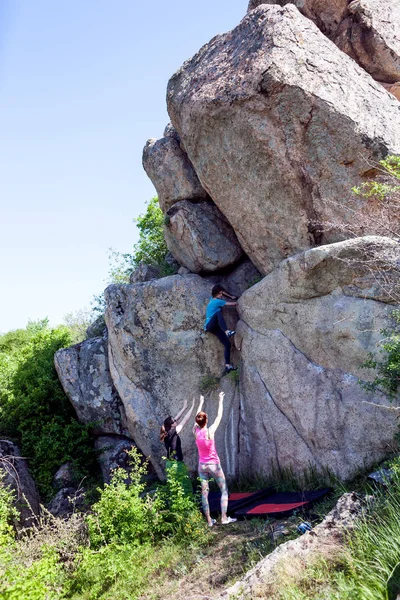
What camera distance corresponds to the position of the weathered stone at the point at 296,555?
6113 mm

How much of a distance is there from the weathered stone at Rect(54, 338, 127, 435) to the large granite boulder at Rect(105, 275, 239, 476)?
0.69 m

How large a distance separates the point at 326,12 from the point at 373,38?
1572mm

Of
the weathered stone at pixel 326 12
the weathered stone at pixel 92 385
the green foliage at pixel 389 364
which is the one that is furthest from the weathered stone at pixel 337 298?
the weathered stone at pixel 326 12

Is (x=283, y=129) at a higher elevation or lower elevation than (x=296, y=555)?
higher

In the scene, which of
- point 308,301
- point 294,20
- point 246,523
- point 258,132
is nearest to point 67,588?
point 246,523

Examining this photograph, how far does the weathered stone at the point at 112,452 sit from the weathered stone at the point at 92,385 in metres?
0.23

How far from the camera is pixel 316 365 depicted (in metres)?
10.8

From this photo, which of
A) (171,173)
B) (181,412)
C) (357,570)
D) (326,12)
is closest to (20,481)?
(181,412)

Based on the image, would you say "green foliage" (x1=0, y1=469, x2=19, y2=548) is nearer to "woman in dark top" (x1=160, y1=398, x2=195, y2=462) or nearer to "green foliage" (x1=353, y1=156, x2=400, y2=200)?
"woman in dark top" (x1=160, y1=398, x2=195, y2=462)

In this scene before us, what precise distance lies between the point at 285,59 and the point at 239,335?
6.09m

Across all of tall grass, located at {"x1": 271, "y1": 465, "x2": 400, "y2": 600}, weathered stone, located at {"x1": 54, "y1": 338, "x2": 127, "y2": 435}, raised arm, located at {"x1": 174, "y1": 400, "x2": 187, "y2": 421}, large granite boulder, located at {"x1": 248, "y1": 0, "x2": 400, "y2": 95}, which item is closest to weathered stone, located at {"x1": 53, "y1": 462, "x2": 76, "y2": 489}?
weathered stone, located at {"x1": 54, "y1": 338, "x2": 127, "y2": 435}

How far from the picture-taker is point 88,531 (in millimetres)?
9461

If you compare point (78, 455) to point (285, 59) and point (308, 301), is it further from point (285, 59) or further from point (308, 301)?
point (285, 59)

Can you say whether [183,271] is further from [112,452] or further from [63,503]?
[63,503]
